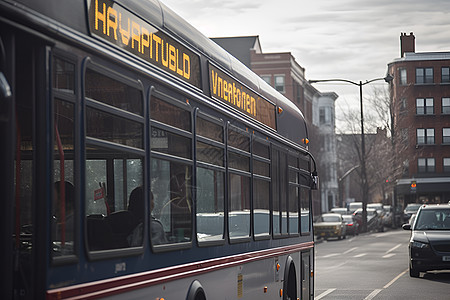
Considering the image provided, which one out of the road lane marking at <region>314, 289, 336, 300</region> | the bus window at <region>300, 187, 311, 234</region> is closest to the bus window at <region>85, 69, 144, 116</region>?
the bus window at <region>300, 187, 311, 234</region>

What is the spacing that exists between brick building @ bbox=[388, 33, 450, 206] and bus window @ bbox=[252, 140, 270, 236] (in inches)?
3167

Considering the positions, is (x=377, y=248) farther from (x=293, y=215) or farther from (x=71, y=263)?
(x=71, y=263)

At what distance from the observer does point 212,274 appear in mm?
7648

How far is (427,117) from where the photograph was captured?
296 ft

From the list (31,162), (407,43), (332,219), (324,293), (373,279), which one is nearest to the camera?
(31,162)

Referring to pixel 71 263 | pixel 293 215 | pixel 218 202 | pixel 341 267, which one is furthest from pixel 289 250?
pixel 341 267

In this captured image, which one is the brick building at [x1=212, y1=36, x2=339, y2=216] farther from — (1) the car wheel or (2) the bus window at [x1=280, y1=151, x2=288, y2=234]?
(2) the bus window at [x1=280, y1=151, x2=288, y2=234]

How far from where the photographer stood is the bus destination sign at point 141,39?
5297 mm

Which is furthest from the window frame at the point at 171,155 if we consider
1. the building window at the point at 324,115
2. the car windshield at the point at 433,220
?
the building window at the point at 324,115

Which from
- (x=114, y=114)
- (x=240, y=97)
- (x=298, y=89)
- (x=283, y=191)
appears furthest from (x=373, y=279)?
(x=298, y=89)

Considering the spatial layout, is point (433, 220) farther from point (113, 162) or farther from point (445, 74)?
point (445, 74)

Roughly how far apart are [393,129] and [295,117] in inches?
2344

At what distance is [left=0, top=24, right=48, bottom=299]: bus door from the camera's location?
160 inches

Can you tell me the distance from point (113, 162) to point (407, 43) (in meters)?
89.0
